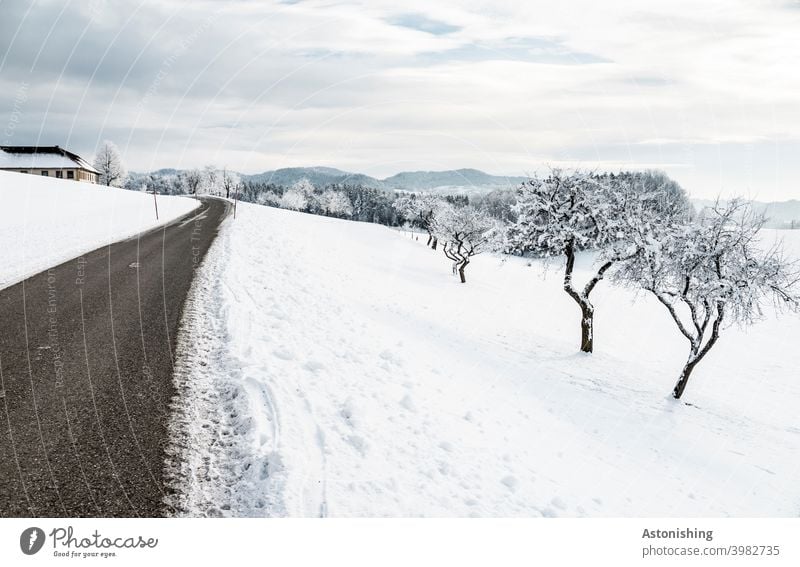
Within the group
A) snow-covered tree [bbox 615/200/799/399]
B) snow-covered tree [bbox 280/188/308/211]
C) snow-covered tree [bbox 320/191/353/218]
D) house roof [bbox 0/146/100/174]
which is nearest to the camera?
snow-covered tree [bbox 615/200/799/399]

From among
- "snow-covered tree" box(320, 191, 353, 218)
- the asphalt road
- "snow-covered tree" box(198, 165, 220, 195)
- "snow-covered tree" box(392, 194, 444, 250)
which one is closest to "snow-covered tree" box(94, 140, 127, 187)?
"snow-covered tree" box(198, 165, 220, 195)

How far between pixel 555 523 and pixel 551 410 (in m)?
8.50

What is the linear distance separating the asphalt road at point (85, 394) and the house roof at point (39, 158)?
91.1 m

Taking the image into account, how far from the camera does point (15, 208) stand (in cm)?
3241

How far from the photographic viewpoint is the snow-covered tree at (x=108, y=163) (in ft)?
329

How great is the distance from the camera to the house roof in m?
82.8

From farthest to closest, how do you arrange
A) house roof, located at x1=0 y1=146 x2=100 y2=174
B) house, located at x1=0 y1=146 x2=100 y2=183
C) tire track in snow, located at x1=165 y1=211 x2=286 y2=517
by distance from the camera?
house roof, located at x1=0 y1=146 x2=100 y2=174 → house, located at x1=0 y1=146 x2=100 y2=183 → tire track in snow, located at x1=165 y1=211 x2=286 y2=517

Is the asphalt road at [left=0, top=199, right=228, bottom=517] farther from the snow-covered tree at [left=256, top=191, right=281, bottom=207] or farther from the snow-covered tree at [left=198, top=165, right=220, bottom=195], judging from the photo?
the snow-covered tree at [left=198, top=165, right=220, bottom=195]

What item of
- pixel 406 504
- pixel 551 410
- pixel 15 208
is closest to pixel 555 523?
pixel 406 504

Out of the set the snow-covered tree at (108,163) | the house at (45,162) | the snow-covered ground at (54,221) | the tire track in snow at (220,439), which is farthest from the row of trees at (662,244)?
the snow-covered tree at (108,163)

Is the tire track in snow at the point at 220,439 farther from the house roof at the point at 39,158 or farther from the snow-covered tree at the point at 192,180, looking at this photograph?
the snow-covered tree at the point at 192,180

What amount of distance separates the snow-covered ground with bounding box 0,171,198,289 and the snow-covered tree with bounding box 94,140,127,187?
57663 mm

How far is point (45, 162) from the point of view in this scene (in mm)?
83500

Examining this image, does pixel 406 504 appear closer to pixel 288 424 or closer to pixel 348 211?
pixel 288 424
